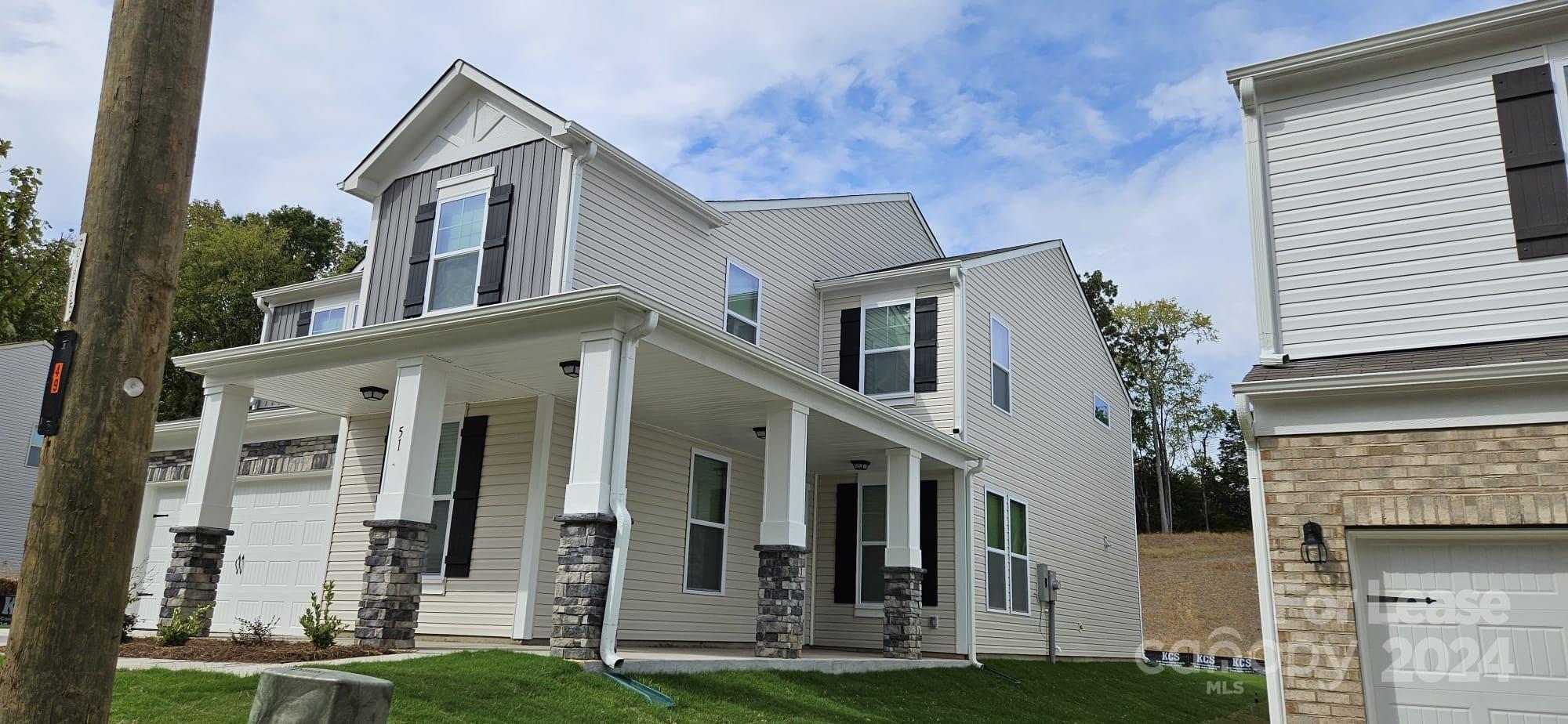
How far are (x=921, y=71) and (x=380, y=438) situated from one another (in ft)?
25.1

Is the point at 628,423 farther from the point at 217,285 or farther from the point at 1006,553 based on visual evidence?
the point at 217,285

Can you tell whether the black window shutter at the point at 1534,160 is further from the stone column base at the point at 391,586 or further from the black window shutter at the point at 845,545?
the stone column base at the point at 391,586

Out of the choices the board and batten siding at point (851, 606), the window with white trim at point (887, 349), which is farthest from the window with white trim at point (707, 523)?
the window with white trim at point (887, 349)

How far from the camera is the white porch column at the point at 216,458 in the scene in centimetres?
1008

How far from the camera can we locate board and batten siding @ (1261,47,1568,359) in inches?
294

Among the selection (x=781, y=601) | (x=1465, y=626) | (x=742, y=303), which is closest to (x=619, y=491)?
(x=781, y=601)

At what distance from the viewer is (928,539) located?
13.9 m

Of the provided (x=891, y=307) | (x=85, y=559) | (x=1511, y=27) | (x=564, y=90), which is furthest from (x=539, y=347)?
(x=1511, y=27)

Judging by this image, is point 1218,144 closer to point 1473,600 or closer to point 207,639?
point 1473,600

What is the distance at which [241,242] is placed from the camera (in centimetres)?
2983

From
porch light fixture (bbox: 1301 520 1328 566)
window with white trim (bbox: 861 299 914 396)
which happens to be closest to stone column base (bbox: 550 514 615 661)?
porch light fixture (bbox: 1301 520 1328 566)

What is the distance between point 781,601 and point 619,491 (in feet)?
8.32

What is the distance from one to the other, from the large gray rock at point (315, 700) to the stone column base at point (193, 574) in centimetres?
724

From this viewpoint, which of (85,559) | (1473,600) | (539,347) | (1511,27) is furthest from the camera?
(539,347)
